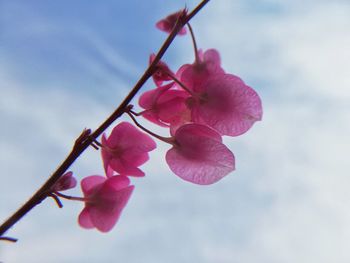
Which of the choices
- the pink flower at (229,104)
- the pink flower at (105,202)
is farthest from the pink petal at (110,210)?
the pink flower at (229,104)

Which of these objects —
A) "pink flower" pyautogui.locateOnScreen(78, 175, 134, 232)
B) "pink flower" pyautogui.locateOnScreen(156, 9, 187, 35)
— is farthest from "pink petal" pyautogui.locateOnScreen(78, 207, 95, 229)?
"pink flower" pyautogui.locateOnScreen(156, 9, 187, 35)

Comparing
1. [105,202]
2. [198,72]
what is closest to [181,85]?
[198,72]

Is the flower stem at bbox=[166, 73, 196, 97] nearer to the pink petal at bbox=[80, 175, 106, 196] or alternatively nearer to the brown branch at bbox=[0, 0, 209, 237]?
the brown branch at bbox=[0, 0, 209, 237]

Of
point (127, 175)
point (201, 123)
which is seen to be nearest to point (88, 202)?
point (127, 175)

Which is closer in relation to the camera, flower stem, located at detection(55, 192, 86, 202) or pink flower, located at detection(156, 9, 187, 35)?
flower stem, located at detection(55, 192, 86, 202)

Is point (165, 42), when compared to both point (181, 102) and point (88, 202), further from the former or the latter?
point (88, 202)

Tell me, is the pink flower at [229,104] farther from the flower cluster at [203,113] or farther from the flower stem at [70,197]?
the flower stem at [70,197]

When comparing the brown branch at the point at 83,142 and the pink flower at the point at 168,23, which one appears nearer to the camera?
the brown branch at the point at 83,142
